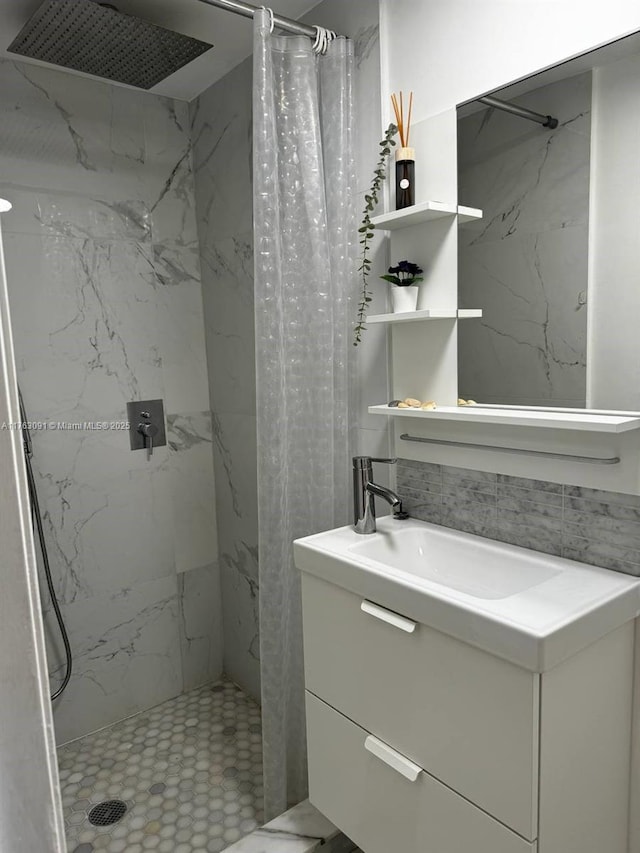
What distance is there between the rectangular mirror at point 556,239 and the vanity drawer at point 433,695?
0.60 meters

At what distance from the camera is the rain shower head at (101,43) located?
169cm

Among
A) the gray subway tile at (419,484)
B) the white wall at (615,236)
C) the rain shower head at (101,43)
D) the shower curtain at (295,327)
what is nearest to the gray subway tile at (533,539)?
the gray subway tile at (419,484)

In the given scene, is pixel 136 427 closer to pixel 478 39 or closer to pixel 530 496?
pixel 530 496

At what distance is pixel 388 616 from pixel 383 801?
1.47 ft

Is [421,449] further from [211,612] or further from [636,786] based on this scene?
[211,612]

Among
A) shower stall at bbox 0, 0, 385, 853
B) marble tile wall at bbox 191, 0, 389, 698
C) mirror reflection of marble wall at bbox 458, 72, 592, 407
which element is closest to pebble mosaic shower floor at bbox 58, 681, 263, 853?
shower stall at bbox 0, 0, 385, 853

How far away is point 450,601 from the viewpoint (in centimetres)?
111

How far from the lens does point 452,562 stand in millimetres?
1521

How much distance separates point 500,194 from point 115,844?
2140 millimetres

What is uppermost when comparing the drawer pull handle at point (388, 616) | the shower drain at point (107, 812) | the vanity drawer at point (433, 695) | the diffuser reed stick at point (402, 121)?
the diffuser reed stick at point (402, 121)

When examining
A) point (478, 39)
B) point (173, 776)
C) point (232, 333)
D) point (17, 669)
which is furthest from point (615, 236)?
point (173, 776)

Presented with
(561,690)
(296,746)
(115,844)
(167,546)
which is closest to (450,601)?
(561,690)

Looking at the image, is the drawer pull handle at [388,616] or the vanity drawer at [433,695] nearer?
the vanity drawer at [433,695]

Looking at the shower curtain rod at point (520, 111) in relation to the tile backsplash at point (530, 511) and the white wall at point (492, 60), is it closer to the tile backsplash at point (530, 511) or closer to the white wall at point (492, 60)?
the white wall at point (492, 60)
